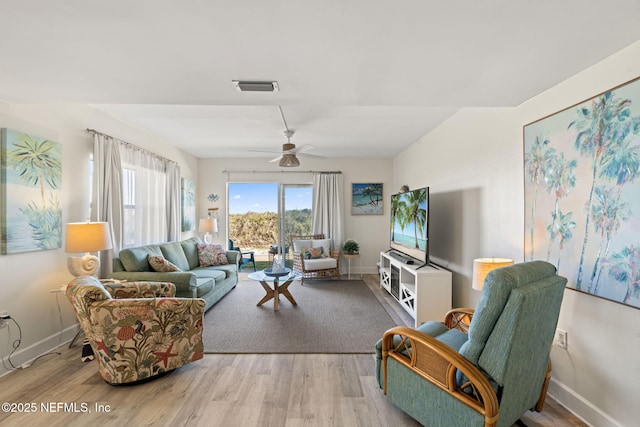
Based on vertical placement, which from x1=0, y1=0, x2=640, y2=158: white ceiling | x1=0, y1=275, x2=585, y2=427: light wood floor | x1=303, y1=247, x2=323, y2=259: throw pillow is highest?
x1=0, y1=0, x2=640, y2=158: white ceiling

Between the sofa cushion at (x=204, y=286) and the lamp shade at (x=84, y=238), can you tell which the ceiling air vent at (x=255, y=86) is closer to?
the lamp shade at (x=84, y=238)

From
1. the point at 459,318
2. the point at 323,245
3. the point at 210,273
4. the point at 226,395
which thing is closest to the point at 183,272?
the point at 210,273

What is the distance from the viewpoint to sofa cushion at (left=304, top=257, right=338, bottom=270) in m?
5.32

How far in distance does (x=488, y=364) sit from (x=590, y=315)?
0.96m

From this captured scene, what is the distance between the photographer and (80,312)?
2141 millimetres

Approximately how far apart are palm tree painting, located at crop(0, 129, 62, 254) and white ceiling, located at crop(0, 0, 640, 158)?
412 millimetres

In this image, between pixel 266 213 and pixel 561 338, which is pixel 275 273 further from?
pixel 561 338

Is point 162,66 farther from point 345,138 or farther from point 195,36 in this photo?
point 345,138

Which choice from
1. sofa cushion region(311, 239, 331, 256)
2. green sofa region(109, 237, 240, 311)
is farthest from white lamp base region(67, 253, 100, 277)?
sofa cushion region(311, 239, 331, 256)

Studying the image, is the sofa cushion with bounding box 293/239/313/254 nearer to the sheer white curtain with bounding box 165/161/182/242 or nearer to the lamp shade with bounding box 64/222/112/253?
the sheer white curtain with bounding box 165/161/182/242

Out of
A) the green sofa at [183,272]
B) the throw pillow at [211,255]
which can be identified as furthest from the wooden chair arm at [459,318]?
the throw pillow at [211,255]

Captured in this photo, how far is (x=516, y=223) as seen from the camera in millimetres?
2443

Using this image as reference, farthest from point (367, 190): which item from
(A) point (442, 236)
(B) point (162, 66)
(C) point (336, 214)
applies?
(B) point (162, 66)

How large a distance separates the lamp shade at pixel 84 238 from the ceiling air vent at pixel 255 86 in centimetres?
200
